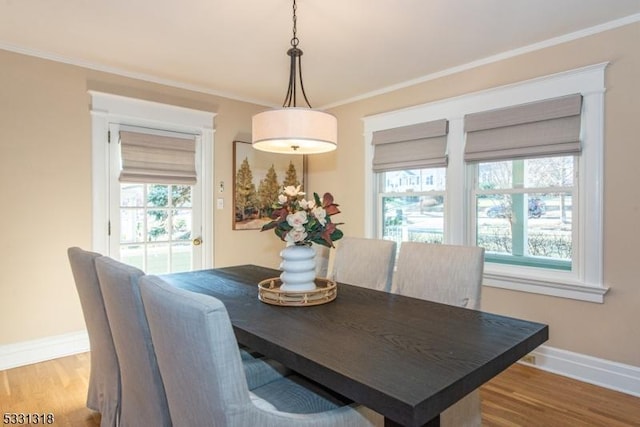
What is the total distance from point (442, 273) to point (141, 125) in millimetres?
2910

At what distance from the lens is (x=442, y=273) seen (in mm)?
2162

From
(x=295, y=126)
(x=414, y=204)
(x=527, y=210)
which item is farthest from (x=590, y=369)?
(x=295, y=126)

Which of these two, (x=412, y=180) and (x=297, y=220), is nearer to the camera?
(x=297, y=220)

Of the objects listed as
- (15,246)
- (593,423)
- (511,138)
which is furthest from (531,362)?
(15,246)

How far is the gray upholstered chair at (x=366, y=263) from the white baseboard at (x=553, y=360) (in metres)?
1.41

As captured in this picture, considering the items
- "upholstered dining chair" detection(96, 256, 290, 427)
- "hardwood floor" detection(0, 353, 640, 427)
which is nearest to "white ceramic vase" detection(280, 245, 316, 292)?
"upholstered dining chair" detection(96, 256, 290, 427)

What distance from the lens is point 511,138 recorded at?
296 centimetres

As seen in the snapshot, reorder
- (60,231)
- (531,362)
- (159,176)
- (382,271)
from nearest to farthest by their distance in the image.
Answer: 1. (382,271)
2. (531,362)
3. (60,231)
4. (159,176)

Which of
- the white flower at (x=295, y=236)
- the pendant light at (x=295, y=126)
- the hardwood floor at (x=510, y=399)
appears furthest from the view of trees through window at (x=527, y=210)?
the white flower at (x=295, y=236)

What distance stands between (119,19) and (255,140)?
1289 mm

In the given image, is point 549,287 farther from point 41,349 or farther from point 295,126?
point 41,349

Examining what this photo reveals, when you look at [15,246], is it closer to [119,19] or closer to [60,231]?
[60,231]

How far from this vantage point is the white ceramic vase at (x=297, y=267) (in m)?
1.90

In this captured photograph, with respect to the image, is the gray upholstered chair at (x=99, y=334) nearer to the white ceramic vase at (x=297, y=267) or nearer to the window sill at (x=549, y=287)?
the white ceramic vase at (x=297, y=267)
